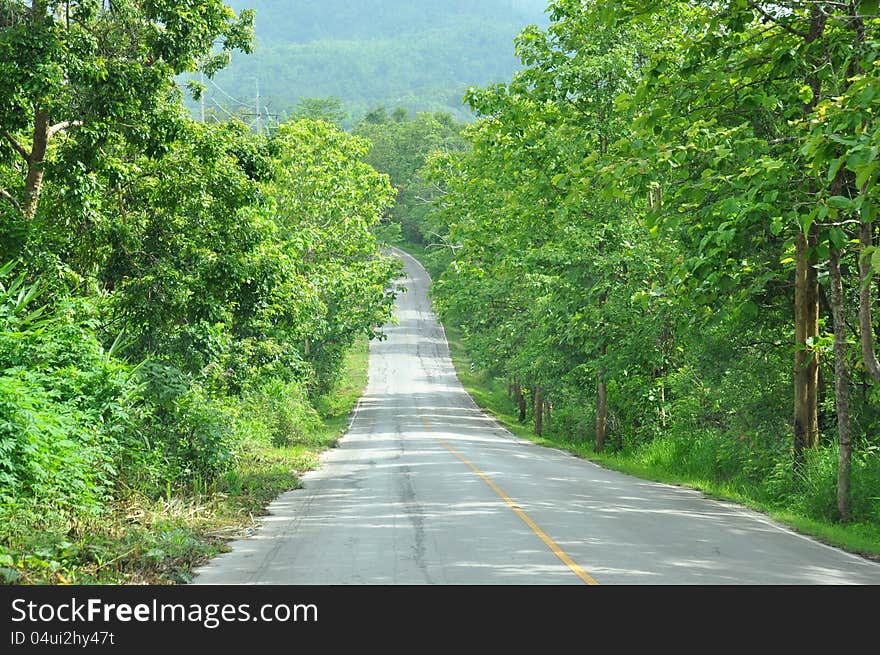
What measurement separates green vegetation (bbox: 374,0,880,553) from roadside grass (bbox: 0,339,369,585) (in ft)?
21.2

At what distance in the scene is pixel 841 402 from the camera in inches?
583

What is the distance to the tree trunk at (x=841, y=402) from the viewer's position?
14500 mm

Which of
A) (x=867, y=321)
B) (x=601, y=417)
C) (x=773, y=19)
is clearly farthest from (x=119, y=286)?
(x=601, y=417)

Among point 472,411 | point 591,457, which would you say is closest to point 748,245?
→ point 591,457

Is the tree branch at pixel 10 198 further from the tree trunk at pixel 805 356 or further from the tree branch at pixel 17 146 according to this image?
the tree trunk at pixel 805 356

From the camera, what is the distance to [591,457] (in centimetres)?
2923

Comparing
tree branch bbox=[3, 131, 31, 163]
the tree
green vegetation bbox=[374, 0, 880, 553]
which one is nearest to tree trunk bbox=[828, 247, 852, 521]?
green vegetation bbox=[374, 0, 880, 553]

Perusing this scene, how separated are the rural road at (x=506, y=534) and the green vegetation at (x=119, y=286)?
1.15 meters

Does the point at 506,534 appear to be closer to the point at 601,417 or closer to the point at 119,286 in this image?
the point at 119,286

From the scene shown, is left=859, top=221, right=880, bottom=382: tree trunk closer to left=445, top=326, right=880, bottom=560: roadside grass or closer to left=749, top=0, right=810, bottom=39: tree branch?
left=445, top=326, right=880, bottom=560: roadside grass

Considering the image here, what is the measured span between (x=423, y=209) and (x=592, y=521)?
107 meters

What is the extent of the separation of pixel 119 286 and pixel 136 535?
6.16 metres

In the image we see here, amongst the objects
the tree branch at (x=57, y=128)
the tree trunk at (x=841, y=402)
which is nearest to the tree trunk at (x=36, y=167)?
the tree branch at (x=57, y=128)
